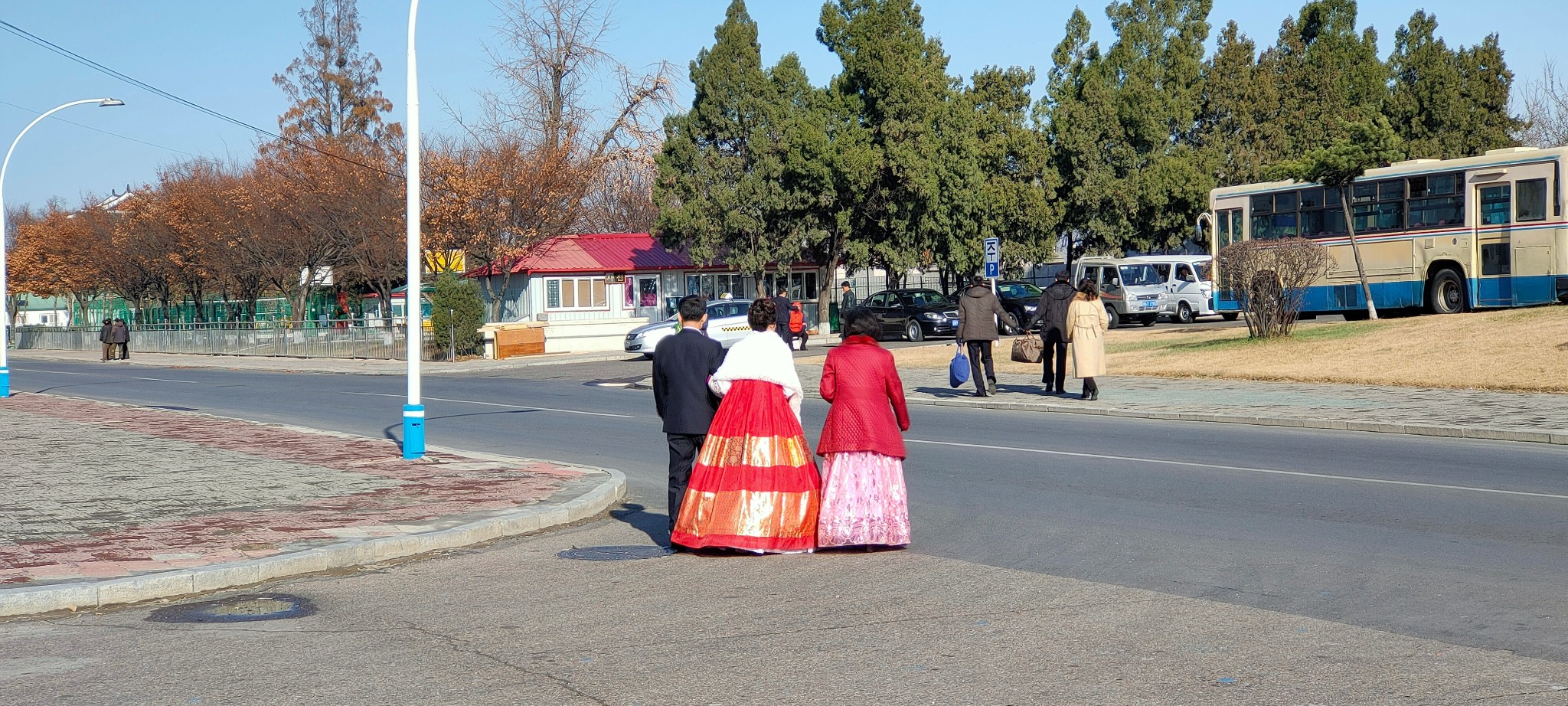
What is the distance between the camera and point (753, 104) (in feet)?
152

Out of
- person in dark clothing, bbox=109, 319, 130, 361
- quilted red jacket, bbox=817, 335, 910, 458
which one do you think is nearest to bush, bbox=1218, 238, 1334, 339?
quilted red jacket, bbox=817, 335, 910, 458

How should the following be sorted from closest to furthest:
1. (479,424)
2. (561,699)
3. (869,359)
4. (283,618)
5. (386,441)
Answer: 1. (561,699)
2. (283,618)
3. (869,359)
4. (386,441)
5. (479,424)

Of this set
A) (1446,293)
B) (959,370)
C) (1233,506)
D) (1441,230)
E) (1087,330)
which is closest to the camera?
(1233,506)

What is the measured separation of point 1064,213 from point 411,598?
45720 millimetres

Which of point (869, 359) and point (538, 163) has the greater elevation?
point (538, 163)

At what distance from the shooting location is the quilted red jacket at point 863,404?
8125 millimetres

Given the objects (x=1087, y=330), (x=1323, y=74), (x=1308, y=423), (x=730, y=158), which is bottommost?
(x=1308, y=423)

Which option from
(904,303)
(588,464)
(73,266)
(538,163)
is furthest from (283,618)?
(73,266)

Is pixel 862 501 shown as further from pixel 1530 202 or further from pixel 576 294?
pixel 576 294

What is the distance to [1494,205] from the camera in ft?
87.6

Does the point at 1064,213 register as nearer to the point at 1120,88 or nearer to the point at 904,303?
the point at 1120,88

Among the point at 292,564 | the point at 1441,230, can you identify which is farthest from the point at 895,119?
the point at 292,564

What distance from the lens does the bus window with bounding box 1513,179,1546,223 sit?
25844 mm

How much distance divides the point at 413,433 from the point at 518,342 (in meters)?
28.2
